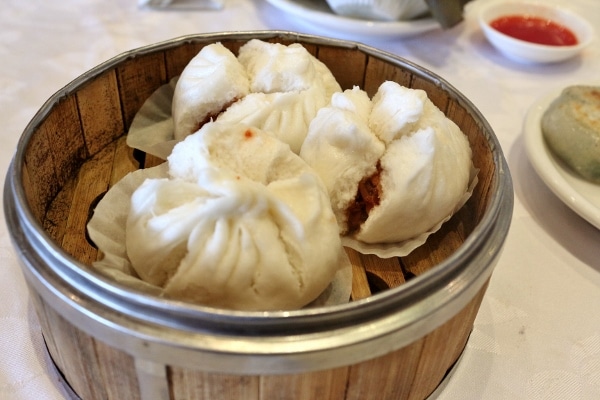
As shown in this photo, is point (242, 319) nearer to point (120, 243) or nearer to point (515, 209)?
point (120, 243)

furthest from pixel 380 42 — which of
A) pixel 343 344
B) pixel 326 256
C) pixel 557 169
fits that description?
pixel 343 344

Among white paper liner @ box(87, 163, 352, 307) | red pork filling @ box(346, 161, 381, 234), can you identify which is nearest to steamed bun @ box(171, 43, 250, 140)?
white paper liner @ box(87, 163, 352, 307)

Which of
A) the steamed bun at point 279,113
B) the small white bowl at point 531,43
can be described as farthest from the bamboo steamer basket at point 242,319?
the small white bowl at point 531,43

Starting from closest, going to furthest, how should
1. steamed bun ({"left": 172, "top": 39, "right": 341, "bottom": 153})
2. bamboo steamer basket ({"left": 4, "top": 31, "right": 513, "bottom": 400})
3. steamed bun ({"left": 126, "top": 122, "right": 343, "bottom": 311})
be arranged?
1. bamboo steamer basket ({"left": 4, "top": 31, "right": 513, "bottom": 400})
2. steamed bun ({"left": 126, "top": 122, "right": 343, "bottom": 311})
3. steamed bun ({"left": 172, "top": 39, "right": 341, "bottom": 153})

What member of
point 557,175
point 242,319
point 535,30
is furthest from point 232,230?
point 535,30

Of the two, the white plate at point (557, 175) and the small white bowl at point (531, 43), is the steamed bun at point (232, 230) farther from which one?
the small white bowl at point (531, 43)

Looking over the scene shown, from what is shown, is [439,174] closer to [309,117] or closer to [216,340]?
[309,117]

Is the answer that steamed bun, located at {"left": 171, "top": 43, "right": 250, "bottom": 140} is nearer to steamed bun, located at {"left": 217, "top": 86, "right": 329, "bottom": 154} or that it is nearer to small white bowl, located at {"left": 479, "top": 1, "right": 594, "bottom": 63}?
steamed bun, located at {"left": 217, "top": 86, "right": 329, "bottom": 154}
